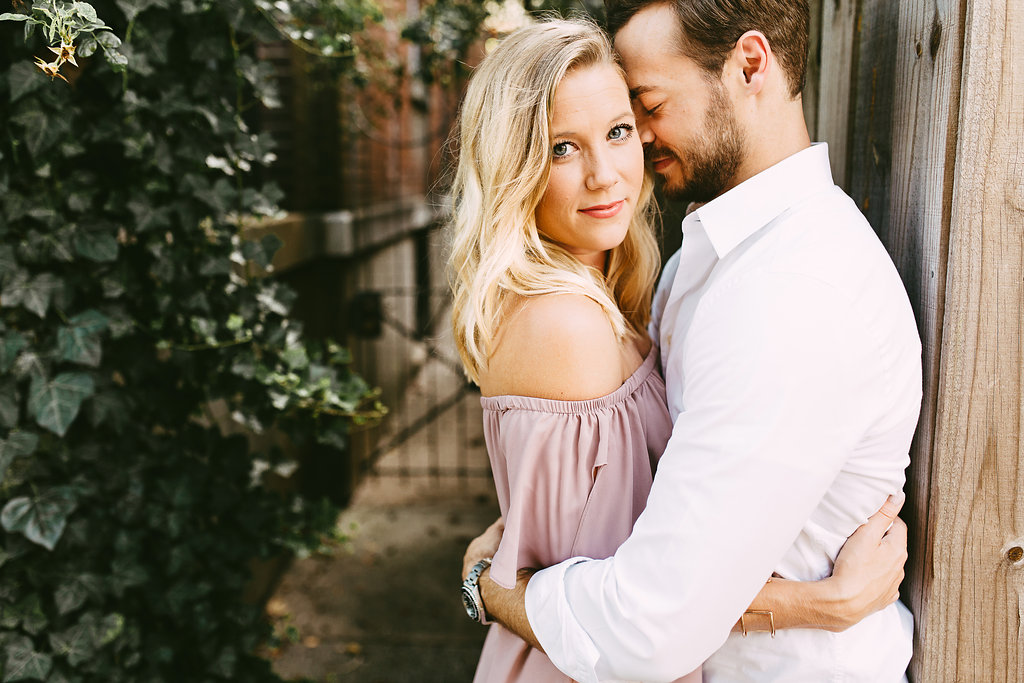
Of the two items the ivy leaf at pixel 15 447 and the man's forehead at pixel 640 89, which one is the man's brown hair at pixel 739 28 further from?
the ivy leaf at pixel 15 447

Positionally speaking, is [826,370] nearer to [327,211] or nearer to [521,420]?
[521,420]

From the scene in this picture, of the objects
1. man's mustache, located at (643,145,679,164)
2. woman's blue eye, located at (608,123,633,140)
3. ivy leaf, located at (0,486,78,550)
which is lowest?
ivy leaf, located at (0,486,78,550)

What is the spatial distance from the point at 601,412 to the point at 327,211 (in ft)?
12.7

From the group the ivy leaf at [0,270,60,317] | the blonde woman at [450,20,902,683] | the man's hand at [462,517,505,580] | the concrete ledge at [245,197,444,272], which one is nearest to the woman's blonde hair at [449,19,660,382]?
the blonde woman at [450,20,902,683]

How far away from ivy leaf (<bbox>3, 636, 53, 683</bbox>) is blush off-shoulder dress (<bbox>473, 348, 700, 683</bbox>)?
1294 mm

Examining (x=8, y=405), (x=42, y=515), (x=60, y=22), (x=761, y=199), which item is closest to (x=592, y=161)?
(x=761, y=199)

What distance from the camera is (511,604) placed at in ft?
5.29

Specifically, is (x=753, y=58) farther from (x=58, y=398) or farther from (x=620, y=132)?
(x=58, y=398)

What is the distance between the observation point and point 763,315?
48.7 inches

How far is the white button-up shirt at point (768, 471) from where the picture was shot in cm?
119

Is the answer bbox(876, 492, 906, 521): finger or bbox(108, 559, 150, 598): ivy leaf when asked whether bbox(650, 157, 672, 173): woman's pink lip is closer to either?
bbox(876, 492, 906, 521): finger

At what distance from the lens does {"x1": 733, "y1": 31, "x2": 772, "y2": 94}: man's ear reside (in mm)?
1632

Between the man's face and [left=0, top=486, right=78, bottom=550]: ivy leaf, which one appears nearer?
the man's face

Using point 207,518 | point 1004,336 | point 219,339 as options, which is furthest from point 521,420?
point 207,518
